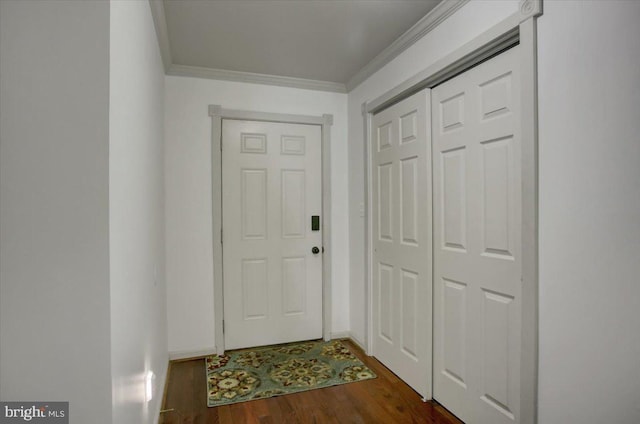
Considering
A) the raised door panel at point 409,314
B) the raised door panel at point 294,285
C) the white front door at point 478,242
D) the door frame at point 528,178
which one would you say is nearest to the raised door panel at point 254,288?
the raised door panel at point 294,285

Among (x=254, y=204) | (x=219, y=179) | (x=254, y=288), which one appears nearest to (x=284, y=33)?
(x=219, y=179)

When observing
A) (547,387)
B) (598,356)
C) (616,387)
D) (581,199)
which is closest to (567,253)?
(581,199)

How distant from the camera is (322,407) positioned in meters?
2.18

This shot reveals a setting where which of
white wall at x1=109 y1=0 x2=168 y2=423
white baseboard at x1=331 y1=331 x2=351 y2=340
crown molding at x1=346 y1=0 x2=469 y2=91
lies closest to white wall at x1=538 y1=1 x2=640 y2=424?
crown molding at x1=346 y1=0 x2=469 y2=91

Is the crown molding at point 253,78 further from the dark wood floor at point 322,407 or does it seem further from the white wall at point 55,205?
the dark wood floor at point 322,407

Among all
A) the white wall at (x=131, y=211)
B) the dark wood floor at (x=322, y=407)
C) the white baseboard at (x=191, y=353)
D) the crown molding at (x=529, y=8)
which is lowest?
the dark wood floor at (x=322, y=407)

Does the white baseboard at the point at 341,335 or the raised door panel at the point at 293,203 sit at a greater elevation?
the raised door panel at the point at 293,203

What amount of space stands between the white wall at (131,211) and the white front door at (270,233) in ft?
3.55

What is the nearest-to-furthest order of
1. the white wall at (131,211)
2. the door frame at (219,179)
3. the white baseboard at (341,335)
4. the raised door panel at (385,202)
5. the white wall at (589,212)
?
the white wall at (131,211) < the white wall at (589,212) < the raised door panel at (385,202) < the door frame at (219,179) < the white baseboard at (341,335)

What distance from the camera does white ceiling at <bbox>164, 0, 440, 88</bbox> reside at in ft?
6.77

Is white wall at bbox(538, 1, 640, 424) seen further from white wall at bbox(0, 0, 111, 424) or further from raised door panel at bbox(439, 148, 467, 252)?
white wall at bbox(0, 0, 111, 424)
